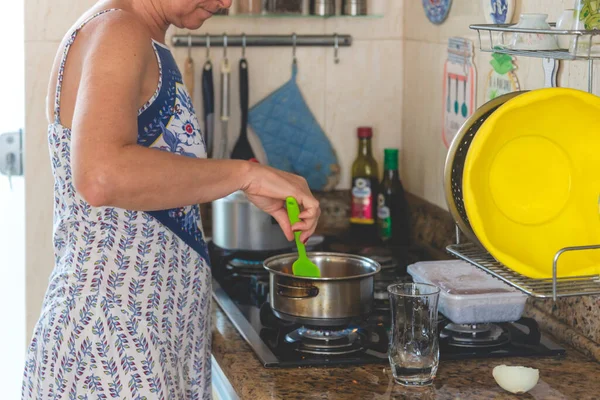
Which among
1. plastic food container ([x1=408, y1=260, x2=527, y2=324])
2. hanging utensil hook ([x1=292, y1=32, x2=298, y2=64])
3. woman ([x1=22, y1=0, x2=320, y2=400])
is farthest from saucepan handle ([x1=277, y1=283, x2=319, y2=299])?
hanging utensil hook ([x1=292, y1=32, x2=298, y2=64])

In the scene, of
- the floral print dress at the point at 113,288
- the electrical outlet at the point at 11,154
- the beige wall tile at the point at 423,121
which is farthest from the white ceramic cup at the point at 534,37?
the electrical outlet at the point at 11,154

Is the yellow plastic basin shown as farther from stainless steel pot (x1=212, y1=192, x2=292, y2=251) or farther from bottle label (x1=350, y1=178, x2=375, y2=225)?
bottle label (x1=350, y1=178, x2=375, y2=225)

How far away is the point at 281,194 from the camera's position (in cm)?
128

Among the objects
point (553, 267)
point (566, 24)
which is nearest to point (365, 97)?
point (566, 24)

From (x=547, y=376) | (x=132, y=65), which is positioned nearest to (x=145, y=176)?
(x=132, y=65)

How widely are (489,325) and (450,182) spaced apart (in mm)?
371

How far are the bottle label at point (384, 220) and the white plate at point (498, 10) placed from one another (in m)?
0.61

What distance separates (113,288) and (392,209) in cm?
106

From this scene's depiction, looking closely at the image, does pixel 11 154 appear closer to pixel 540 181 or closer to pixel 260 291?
pixel 260 291

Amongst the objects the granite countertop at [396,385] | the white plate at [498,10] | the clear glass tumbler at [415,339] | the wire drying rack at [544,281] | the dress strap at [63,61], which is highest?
the white plate at [498,10]

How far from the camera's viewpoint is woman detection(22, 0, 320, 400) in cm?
124

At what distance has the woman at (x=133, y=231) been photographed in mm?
1243

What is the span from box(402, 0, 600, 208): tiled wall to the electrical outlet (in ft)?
3.31

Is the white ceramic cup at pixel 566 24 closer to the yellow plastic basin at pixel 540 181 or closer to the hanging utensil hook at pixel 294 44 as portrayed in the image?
the yellow plastic basin at pixel 540 181
